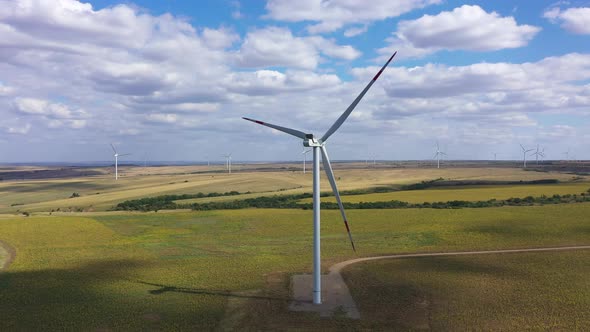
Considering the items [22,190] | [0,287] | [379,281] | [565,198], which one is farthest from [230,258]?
[22,190]

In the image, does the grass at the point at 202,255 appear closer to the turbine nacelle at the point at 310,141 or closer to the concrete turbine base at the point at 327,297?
the concrete turbine base at the point at 327,297

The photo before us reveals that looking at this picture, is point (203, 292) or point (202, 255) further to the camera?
point (202, 255)

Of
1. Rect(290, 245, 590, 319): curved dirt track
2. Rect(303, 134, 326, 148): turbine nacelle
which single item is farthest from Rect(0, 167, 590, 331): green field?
Rect(303, 134, 326, 148): turbine nacelle

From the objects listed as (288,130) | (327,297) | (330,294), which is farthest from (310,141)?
(330,294)

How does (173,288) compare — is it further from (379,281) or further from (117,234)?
(117,234)

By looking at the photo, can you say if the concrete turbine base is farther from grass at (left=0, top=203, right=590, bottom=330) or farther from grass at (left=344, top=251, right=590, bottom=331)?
grass at (left=0, top=203, right=590, bottom=330)

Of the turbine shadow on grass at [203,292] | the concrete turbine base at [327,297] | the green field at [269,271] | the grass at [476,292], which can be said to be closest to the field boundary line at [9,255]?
the green field at [269,271]

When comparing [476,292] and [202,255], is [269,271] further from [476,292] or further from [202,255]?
[476,292]
